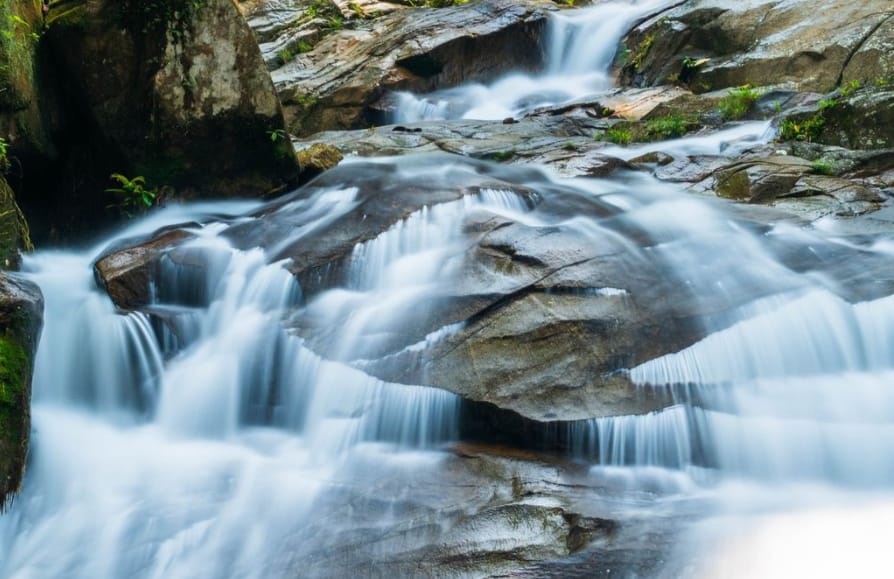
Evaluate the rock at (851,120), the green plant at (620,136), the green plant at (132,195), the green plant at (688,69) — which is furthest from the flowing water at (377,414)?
the green plant at (688,69)

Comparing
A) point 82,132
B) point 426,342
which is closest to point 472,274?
point 426,342

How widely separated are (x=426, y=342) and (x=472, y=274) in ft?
2.57

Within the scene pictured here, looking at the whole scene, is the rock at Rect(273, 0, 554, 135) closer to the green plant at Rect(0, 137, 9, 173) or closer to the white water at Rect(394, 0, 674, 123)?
the white water at Rect(394, 0, 674, 123)

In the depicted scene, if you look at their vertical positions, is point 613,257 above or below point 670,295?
above

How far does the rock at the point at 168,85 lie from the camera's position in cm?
656

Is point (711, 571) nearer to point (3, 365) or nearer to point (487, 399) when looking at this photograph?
point (487, 399)

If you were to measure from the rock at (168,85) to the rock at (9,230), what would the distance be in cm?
132

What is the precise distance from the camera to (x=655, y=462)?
4.14 meters

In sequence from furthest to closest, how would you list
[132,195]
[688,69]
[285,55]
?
[285,55] < [688,69] < [132,195]

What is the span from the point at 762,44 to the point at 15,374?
11719mm

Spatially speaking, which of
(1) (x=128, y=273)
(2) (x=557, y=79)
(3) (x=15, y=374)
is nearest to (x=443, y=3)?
(2) (x=557, y=79)

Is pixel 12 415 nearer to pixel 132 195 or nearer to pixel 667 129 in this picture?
pixel 132 195

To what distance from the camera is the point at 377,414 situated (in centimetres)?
462

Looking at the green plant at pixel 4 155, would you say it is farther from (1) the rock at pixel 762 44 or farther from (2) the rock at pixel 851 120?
(1) the rock at pixel 762 44
